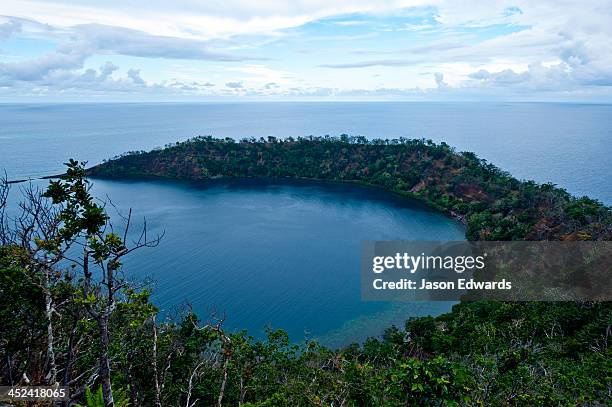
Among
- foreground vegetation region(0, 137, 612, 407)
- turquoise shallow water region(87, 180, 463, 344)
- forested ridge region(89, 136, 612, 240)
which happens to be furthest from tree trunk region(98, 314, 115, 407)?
forested ridge region(89, 136, 612, 240)

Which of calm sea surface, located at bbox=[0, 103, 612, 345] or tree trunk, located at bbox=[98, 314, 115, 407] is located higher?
tree trunk, located at bbox=[98, 314, 115, 407]

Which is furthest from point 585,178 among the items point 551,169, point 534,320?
point 534,320

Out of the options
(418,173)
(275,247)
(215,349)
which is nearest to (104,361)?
(215,349)

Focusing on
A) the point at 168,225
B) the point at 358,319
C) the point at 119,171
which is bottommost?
the point at 358,319

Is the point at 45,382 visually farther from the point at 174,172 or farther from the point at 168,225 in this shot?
the point at 174,172

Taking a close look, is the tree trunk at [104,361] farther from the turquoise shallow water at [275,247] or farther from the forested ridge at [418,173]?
the forested ridge at [418,173]

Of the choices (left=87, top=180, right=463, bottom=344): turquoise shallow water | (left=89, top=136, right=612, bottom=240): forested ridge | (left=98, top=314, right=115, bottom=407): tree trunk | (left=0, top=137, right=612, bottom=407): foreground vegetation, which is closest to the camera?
(left=98, top=314, right=115, bottom=407): tree trunk

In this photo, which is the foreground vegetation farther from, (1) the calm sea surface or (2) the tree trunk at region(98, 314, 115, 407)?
(1) the calm sea surface

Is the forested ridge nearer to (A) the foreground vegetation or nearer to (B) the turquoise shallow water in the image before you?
(B) the turquoise shallow water

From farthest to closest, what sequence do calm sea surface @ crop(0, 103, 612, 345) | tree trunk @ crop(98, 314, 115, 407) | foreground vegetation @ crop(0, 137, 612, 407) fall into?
calm sea surface @ crop(0, 103, 612, 345), foreground vegetation @ crop(0, 137, 612, 407), tree trunk @ crop(98, 314, 115, 407)

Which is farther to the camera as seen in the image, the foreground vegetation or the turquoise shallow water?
the turquoise shallow water

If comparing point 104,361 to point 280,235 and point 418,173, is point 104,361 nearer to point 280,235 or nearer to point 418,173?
point 280,235
